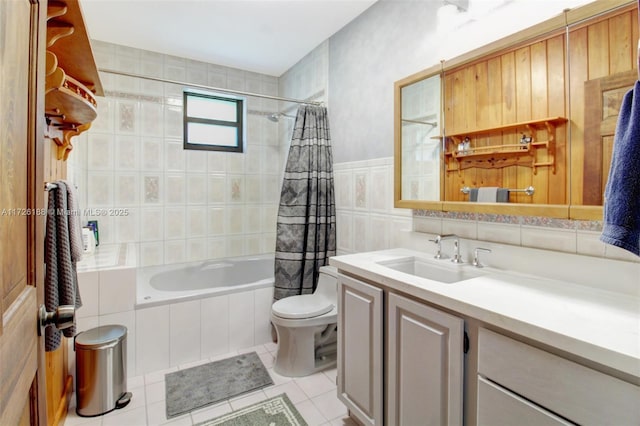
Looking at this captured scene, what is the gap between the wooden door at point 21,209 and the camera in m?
0.52

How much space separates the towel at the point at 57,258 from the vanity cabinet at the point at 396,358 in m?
1.18

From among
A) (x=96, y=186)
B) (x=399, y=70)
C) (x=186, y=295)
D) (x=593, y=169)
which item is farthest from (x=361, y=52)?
(x=96, y=186)

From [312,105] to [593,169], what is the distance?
2.03 meters

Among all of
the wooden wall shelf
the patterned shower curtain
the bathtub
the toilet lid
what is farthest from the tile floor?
the wooden wall shelf

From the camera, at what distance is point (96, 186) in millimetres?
2852

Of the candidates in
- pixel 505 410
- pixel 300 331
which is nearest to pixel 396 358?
pixel 505 410

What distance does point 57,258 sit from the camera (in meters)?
1.30

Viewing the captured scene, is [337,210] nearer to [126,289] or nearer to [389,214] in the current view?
[389,214]

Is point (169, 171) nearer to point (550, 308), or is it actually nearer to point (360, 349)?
point (360, 349)

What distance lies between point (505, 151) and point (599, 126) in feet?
1.13

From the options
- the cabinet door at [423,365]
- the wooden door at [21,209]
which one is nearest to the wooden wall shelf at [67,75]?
the wooden door at [21,209]

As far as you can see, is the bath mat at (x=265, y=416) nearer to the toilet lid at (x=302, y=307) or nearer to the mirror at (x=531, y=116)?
the toilet lid at (x=302, y=307)

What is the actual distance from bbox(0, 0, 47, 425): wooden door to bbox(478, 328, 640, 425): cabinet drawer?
110 centimetres

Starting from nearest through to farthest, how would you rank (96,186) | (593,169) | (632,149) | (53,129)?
(632,149) < (593,169) < (53,129) < (96,186)
